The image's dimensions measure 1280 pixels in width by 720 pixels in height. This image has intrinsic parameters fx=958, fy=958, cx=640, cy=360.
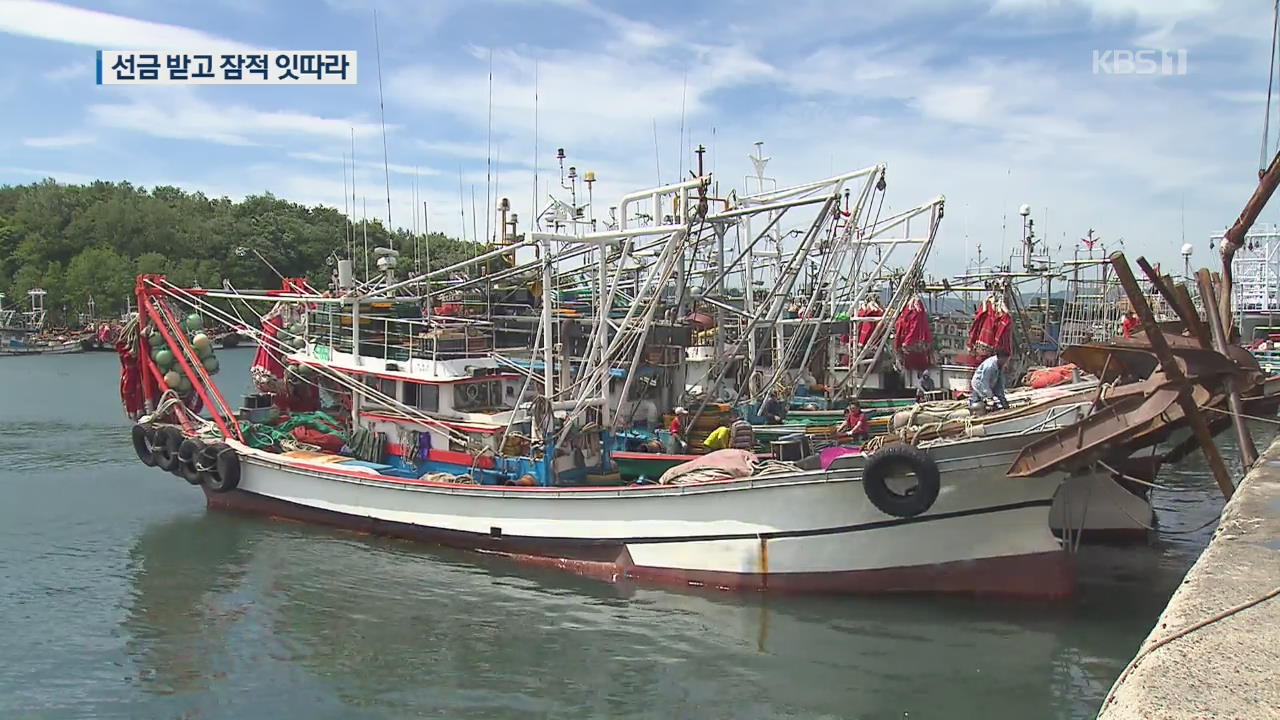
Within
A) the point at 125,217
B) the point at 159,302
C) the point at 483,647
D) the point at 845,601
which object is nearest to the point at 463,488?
the point at 483,647

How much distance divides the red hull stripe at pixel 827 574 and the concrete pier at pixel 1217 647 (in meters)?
6.71

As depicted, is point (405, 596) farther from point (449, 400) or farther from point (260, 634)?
point (449, 400)

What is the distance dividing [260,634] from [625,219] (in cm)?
794

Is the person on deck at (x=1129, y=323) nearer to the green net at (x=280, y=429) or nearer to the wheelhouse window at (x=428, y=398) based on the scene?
the wheelhouse window at (x=428, y=398)

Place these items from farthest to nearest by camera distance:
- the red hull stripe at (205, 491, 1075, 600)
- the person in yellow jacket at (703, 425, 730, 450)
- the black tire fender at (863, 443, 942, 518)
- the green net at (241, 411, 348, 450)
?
the green net at (241, 411, 348, 450)
the person in yellow jacket at (703, 425, 730, 450)
the red hull stripe at (205, 491, 1075, 600)
the black tire fender at (863, 443, 942, 518)

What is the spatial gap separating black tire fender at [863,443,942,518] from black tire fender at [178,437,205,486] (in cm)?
1167

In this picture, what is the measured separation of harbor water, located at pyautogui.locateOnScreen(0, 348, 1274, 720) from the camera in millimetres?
9656

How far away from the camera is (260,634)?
11.6m

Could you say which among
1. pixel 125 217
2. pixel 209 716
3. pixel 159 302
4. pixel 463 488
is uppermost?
pixel 125 217

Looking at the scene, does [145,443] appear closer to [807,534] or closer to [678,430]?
[678,430]

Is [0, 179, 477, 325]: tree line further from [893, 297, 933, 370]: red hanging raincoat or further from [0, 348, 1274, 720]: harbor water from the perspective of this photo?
[0, 348, 1274, 720]: harbor water

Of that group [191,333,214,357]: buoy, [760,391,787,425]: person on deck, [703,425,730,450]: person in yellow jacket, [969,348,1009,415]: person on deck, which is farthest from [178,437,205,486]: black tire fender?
[969,348,1009,415]: person on deck

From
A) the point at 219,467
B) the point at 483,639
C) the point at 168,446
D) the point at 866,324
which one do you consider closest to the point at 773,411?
the point at 483,639

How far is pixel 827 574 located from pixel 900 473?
65.9 inches
